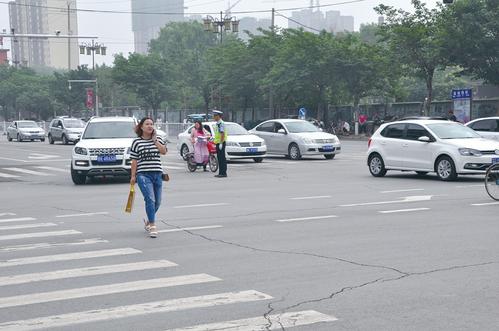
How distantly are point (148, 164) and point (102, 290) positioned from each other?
12.1ft

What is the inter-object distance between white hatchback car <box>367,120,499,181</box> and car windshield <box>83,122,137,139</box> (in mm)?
6515

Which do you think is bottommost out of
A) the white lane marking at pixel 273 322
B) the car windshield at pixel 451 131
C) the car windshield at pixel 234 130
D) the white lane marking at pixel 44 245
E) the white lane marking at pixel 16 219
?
the white lane marking at pixel 16 219

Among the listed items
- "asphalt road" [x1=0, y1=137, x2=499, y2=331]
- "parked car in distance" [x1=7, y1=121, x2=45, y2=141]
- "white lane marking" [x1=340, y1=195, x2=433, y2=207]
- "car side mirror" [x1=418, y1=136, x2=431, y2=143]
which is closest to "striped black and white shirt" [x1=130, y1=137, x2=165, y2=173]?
"asphalt road" [x1=0, y1=137, x2=499, y2=331]

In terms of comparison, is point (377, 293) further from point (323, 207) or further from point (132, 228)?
point (323, 207)

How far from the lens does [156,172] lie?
1065cm

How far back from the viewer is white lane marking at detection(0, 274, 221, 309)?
6770 millimetres

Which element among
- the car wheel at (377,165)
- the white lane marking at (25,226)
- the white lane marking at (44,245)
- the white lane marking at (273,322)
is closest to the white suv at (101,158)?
the car wheel at (377,165)

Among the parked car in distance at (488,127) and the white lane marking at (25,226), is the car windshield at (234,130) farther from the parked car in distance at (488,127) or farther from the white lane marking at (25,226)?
the white lane marking at (25,226)

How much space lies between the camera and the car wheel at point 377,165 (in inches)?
784

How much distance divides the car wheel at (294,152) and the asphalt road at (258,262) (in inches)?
453

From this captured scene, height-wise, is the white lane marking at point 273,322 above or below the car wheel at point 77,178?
above

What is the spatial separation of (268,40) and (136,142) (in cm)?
4885

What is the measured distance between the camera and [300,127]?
28.5m

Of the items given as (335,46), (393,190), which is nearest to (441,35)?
(335,46)
